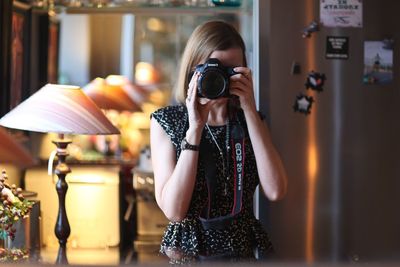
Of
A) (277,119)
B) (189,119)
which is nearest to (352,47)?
(277,119)

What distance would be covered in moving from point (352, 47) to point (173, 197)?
2.71 ft

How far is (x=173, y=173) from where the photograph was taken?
1369mm

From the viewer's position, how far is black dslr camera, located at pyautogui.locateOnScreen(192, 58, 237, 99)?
134cm

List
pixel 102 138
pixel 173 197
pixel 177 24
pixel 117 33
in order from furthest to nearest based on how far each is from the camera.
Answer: pixel 117 33
pixel 177 24
pixel 102 138
pixel 173 197

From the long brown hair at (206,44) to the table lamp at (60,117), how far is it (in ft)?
1.35

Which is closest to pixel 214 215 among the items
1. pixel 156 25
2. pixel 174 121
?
pixel 174 121

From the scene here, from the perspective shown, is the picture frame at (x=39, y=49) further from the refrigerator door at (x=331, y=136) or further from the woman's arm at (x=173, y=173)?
the woman's arm at (x=173, y=173)

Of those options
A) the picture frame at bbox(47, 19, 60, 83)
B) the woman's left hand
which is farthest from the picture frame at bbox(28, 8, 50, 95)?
the woman's left hand

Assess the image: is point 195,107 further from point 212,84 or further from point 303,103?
point 303,103

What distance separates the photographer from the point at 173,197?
53.7 inches

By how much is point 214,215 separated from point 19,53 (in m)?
1.21

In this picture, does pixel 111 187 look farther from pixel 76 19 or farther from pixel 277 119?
pixel 76 19

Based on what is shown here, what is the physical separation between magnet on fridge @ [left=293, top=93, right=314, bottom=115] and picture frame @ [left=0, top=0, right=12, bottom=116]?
89 cm

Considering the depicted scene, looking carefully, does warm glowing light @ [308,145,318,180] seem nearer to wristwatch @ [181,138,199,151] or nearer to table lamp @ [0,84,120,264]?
table lamp @ [0,84,120,264]
